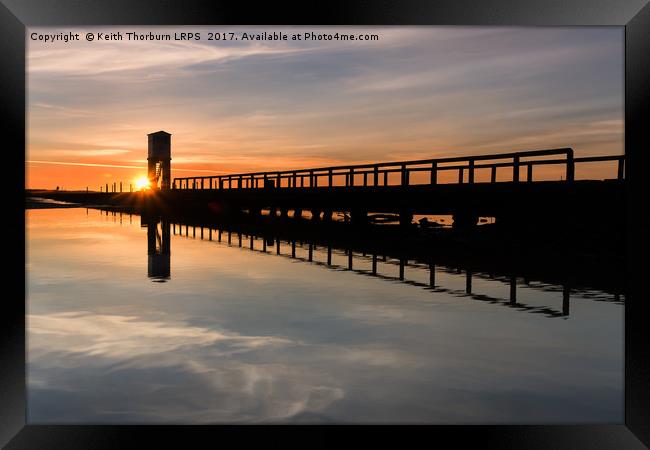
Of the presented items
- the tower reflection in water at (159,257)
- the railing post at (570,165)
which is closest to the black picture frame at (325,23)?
the tower reflection in water at (159,257)

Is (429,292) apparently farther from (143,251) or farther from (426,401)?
(143,251)

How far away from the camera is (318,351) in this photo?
6.96 m

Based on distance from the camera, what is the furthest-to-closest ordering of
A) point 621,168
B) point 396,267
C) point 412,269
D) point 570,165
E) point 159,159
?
point 159,159
point 570,165
point 621,168
point 396,267
point 412,269

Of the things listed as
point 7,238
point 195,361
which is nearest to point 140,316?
point 195,361

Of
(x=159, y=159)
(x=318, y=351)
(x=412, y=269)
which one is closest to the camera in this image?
(x=318, y=351)

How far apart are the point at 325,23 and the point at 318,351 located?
11.5 feet

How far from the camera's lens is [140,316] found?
29.6ft

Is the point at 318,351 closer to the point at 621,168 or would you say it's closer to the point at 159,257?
the point at 159,257

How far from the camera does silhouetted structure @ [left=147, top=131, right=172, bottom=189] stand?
53.8 metres

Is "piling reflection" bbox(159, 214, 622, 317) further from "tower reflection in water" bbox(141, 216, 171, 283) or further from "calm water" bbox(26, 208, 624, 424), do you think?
"tower reflection in water" bbox(141, 216, 171, 283)

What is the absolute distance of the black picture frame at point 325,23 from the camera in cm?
445

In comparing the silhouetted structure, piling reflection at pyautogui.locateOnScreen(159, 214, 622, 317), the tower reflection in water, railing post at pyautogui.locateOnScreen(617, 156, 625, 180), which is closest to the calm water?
piling reflection at pyautogui.locateOnScreen(159, 214, 622, 317)

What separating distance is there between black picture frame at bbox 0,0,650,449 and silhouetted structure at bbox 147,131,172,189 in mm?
49999

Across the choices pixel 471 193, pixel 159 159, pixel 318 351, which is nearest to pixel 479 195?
pixel 471 193
